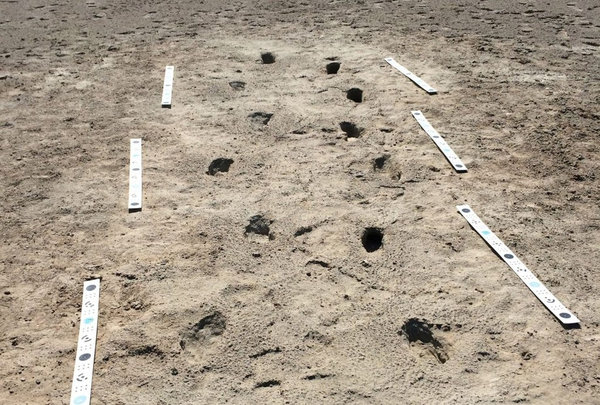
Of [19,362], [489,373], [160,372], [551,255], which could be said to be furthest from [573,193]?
[19,362]

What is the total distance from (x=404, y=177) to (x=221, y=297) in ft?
6.25

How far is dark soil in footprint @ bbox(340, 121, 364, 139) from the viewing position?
5293 mm

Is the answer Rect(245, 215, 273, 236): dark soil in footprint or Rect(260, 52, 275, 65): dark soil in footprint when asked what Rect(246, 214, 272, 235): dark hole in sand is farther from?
Rect(260, 52, 275, 65): dark soil in footprint

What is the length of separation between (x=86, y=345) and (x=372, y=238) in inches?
78.0

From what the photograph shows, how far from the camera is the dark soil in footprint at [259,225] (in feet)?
13.3

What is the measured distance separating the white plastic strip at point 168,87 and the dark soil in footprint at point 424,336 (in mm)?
3469

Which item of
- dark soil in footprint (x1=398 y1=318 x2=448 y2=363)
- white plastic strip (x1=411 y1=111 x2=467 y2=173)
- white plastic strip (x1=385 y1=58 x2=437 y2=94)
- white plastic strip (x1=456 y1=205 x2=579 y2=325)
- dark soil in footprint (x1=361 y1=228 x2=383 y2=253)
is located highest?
white plastic strip (x1=385 y1=58 x2=437 y2=94)

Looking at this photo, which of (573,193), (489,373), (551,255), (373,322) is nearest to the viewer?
(489,373)

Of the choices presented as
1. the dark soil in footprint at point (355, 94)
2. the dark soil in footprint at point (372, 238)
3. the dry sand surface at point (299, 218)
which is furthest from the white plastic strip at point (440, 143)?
the dark soil in footprint at point (372, 238)

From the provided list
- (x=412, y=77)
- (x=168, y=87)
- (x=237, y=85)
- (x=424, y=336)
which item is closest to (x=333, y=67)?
(x=412, y=77)

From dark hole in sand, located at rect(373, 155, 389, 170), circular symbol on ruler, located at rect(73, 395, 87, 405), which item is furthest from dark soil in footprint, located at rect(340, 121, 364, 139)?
circular symbol on ruler, located at rect(73, 395, 87, 405)

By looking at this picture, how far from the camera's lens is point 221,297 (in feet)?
11.3

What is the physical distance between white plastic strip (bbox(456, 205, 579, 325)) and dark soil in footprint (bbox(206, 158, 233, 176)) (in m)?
1.89

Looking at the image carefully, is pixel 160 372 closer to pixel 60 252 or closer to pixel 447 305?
pixel 60 252
